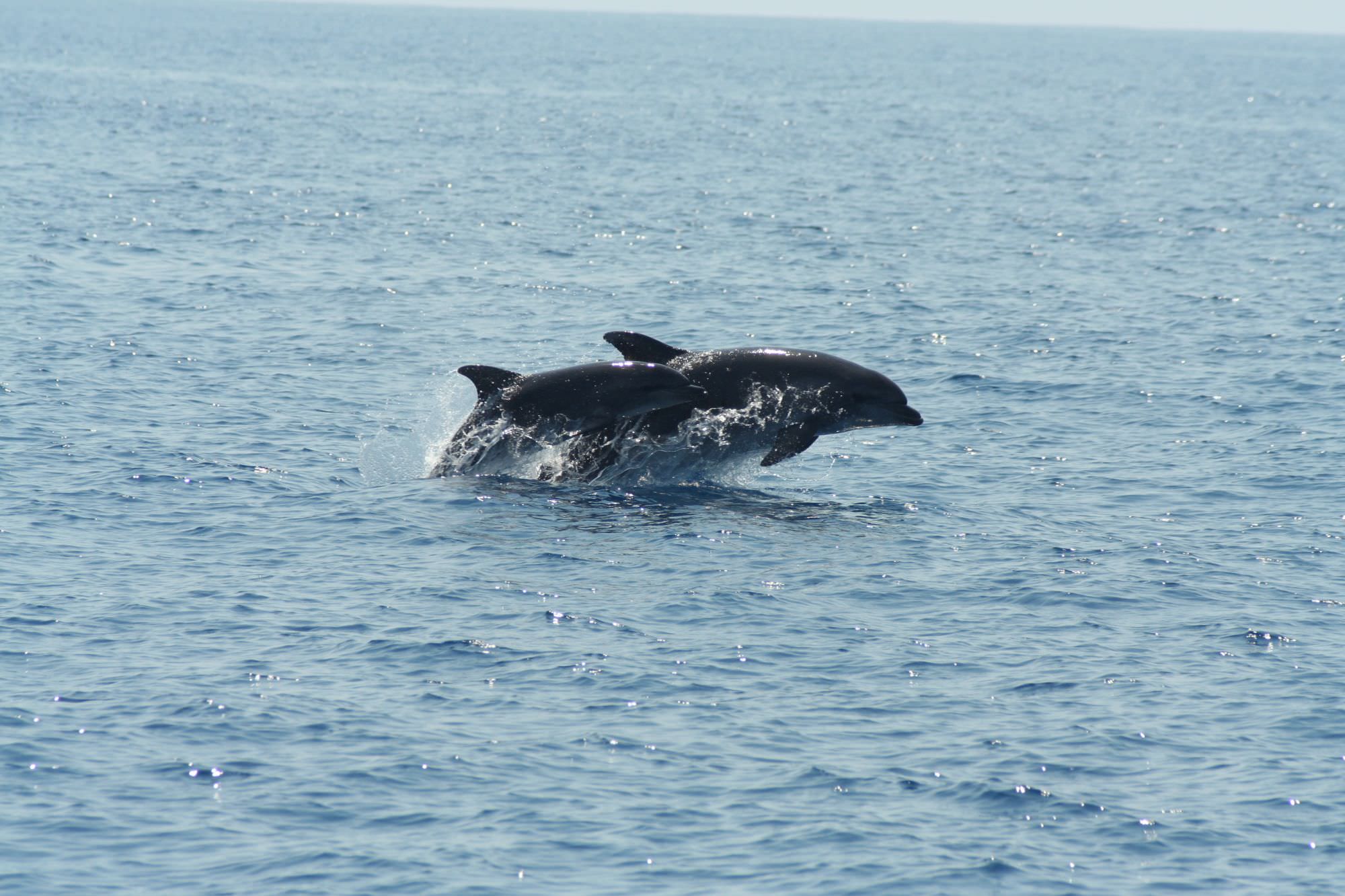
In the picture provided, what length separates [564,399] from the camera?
24594 millimetres

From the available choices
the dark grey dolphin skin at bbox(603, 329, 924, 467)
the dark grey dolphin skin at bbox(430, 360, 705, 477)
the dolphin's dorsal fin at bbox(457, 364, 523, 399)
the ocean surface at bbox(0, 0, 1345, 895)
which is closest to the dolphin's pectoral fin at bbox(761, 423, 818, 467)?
the dark grey dolphin skin at bbox(603, 329, 924, 467)

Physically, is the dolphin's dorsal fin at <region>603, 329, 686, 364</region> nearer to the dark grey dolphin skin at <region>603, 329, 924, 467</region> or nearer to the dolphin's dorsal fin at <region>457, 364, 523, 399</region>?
the dark grey dolphin skin at <region>603, 329, 924, 467</region>

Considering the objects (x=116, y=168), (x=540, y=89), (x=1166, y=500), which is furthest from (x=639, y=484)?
(x=540, y=89)

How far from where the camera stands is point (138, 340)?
34.8m

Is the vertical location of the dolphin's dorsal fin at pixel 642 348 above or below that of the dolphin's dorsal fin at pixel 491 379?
above

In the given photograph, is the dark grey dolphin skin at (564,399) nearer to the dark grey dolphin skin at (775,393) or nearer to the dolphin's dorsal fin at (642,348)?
A: the dolphin's dorsal fin at (642,348)

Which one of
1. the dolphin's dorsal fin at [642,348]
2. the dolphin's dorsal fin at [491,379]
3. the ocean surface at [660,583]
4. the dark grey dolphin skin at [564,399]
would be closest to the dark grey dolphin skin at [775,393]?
the dolphin's dorsal fin at [642,348]

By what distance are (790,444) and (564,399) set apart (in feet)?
11.4

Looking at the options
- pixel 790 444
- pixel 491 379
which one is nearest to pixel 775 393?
pixel 790 444

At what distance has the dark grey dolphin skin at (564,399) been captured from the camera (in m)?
24.5

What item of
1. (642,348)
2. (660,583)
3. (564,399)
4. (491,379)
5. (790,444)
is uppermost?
(642,348)

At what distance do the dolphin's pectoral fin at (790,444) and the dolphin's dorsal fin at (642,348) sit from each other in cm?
215

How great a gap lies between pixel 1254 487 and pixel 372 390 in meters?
16.3

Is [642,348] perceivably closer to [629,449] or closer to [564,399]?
[564,399]
